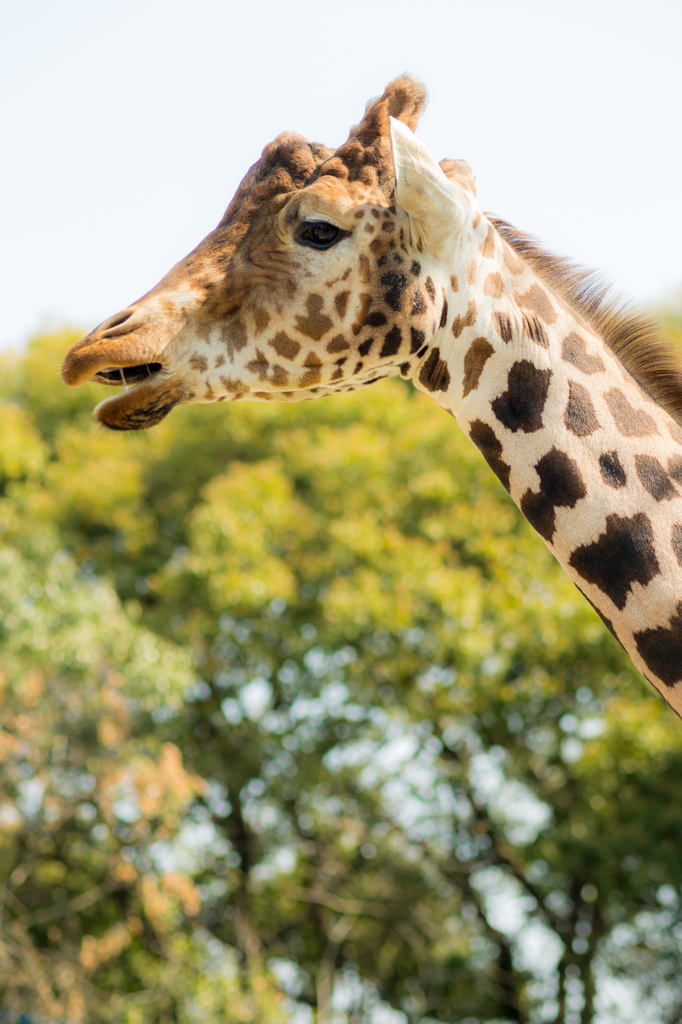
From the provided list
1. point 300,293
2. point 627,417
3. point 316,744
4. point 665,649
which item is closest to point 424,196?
point 300,293

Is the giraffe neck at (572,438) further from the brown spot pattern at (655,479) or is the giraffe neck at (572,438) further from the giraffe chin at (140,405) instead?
the giraffe chin at (140,405)

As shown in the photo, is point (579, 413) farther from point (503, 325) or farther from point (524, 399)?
point (503, 325)

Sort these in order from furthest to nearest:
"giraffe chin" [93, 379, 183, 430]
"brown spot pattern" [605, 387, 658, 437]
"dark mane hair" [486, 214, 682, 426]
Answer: "dark mane hair" [486, 214, 682, 426]
"brown spot pattern" [605, 387, 658, 437]
"giraffe chin" [93, 379, 183, 430]

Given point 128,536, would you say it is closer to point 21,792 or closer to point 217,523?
point 217,523

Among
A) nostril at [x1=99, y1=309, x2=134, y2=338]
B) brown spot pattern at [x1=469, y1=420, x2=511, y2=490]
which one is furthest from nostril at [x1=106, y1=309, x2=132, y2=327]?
brown spot pattern at [x1=469, y1=420, x2=511, y2=490]

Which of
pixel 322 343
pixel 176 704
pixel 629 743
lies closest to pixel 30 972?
pixel 176 704

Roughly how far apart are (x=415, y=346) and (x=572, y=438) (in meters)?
0.43

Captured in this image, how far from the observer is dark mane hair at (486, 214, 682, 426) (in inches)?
95.0

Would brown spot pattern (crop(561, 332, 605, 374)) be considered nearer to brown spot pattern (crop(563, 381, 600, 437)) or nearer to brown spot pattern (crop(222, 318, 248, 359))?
brown spot pattern (crop(563, 381, 600, 437))

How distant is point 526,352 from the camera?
2291mm

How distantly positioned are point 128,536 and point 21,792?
4.50 meters

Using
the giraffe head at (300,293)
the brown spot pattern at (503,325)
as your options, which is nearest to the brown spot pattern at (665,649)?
the brown spot pattern at (503,325)

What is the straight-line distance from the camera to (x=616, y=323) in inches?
98.7

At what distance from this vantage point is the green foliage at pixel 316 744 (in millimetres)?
11039
